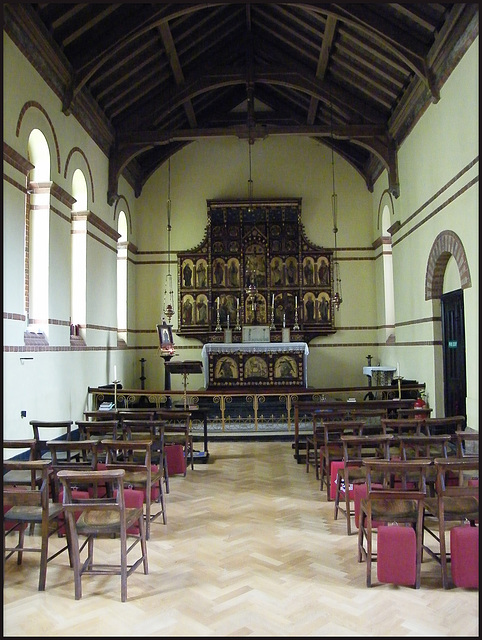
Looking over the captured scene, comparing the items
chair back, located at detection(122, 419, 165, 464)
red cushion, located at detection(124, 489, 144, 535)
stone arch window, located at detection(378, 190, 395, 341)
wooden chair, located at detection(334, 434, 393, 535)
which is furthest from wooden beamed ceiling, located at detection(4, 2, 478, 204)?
red cushion, located at detection(124, 489, 144, 535)

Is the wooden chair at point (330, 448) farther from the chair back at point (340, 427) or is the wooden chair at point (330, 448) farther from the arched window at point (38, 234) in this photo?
the arched window at point (38, 234)

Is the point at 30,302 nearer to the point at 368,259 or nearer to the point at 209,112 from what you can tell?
the point at 209,112

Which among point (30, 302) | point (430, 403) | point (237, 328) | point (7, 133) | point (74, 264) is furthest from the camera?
point (237, 328)

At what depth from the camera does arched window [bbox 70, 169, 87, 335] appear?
10578mm

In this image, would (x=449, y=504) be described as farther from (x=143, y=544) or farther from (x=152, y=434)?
(x=152, y=434)

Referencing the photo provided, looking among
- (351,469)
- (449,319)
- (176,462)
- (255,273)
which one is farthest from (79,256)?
(351,469)

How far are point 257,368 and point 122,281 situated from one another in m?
4.09

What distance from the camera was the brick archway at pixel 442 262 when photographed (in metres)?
8.17

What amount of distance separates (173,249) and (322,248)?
3937 mm

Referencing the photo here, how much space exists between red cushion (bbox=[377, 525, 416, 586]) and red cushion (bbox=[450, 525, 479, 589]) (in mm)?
283

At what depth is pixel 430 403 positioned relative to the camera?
10008 mm

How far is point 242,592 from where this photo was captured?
3.95 meters

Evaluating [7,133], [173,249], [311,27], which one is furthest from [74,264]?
[311,27]

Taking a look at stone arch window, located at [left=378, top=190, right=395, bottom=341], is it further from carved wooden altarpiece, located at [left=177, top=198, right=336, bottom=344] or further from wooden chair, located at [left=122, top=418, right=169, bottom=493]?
wooden chair, located at [left=122, top=418, right=169, bottom=493]
